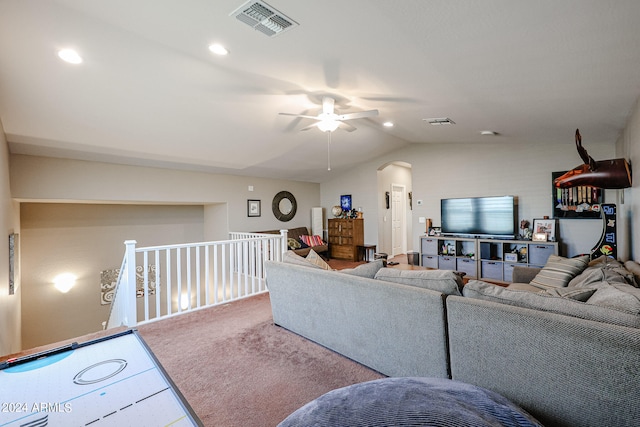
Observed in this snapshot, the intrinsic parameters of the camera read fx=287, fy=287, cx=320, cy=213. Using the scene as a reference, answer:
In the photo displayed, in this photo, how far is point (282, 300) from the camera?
2.90 meters

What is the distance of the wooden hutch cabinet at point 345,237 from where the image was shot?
7309mm

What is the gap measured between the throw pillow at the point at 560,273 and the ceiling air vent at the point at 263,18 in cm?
322

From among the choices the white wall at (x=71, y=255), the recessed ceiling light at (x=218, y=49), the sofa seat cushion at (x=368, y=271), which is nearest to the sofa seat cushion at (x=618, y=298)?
the sofa seat cushion at (x=368, y=271)

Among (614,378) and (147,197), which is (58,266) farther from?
(614,378)

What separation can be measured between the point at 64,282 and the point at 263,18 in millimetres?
6031

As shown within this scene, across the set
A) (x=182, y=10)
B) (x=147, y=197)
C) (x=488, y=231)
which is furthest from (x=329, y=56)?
(x=488, y=231)

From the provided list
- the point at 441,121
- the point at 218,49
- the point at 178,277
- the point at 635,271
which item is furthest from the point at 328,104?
the point at 635,271

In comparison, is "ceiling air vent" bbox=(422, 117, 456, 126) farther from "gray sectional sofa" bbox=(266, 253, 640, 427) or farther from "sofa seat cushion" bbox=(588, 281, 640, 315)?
"sofa seat cushion" bbox=(588, 281, 640, 315)

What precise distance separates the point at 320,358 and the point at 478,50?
2619 mm

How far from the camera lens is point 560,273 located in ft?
9.21

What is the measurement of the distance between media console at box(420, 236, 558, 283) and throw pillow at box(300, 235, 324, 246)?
8.52ft

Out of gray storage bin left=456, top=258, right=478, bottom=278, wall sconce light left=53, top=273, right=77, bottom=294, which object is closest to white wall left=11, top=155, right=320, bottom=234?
wall sconce light left=53, top=273, right=77, bottom=294

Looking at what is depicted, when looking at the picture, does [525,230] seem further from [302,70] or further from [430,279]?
[302,70]

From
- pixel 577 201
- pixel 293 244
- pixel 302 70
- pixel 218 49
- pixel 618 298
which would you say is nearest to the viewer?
pixel 618 298
